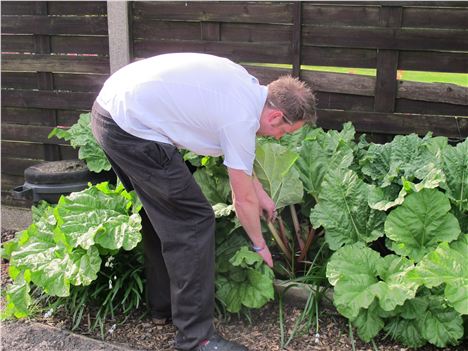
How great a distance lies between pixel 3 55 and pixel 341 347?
3637mm

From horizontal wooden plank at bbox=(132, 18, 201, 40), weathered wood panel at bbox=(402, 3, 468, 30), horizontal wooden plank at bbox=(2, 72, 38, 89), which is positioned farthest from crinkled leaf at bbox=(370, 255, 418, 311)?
Result: horizontal wooden plank at bbox=(2, 72, 38, 89)

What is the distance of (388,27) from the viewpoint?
12.6ft

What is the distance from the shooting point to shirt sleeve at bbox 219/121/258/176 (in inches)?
102

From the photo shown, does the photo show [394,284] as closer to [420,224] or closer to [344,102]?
[420,224]

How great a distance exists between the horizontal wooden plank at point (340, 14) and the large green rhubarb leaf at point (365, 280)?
5.14 ft

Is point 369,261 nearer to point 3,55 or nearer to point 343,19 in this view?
point 343,19

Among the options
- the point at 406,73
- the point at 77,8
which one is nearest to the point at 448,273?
the point at 406,73

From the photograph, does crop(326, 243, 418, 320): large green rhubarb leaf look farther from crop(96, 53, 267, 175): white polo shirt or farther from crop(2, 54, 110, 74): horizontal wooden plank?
crop(2, 54, 110, 74): horizontal wooden plank

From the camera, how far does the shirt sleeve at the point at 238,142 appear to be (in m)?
2.58

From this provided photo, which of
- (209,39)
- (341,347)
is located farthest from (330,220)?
(209,39)

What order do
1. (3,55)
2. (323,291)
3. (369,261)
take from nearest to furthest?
1. (369,261)
2. (323,291)
3. (3,55)

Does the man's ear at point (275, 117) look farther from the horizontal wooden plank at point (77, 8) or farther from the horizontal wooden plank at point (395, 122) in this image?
the horizontal wooden plank at point (77, 8)

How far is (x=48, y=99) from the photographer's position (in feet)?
16.2

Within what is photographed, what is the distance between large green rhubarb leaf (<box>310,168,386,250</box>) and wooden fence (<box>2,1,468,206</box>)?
0.82 metres
